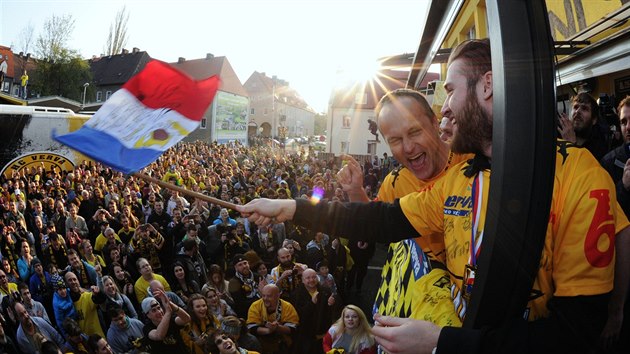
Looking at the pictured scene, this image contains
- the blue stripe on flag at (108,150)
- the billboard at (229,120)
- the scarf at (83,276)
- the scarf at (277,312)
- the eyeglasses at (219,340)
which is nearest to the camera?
the blue stripe on flag at (108,150)

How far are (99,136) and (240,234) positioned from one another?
6.09 meters

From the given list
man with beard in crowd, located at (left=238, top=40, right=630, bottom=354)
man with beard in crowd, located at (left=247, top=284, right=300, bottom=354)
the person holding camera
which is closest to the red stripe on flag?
man with beard in crowd, located at (left=238, top=40, right=630, bottom=354)

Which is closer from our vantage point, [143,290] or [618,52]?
[618,52]

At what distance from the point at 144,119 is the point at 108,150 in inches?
13.9

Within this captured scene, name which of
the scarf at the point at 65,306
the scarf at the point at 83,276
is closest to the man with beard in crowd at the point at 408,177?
the scarf at the point at 65,306

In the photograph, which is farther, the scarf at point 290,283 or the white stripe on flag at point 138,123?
the scarf at point 290,283

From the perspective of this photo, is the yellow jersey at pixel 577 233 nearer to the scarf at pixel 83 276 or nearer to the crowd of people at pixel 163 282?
the crowd of people at pixel 163 282

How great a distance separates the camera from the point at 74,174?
1337cm

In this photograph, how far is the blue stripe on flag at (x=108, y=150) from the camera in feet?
7.15

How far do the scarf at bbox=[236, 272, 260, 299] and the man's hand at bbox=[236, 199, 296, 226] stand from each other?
4643 mm

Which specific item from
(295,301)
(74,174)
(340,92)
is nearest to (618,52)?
(295,301)

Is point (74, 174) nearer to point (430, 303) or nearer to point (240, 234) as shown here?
point (240, 234)

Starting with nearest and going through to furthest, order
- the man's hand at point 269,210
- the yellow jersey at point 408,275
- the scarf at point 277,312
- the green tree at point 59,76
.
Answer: the yellow jersey at point 408,275 < the man's hand at point 269,210 < the scarf at point 277,312 < the green tree at point 59,76

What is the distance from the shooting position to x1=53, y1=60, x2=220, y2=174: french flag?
2254mm
